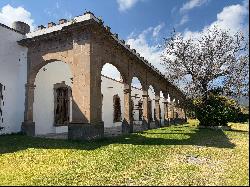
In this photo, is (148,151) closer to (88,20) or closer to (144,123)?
(88,20)

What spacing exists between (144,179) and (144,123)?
1252 centimetres

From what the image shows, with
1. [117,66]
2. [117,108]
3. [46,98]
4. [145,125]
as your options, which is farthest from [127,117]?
[117,108]

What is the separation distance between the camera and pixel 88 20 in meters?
10.8

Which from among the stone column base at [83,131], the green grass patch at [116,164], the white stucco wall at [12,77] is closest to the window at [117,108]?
the white stucco wall at [12,77]

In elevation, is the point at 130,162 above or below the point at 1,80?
below

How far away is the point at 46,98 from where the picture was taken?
14.3 metres

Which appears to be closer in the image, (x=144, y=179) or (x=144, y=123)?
(x=144, y=179)

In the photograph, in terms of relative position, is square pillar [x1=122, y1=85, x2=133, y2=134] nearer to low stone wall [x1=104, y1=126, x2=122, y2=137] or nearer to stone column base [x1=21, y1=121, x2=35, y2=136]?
low stone wall [x1=104, y1=126, x2=122, y2=137]

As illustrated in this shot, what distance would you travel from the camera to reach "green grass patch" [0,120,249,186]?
17.3ft

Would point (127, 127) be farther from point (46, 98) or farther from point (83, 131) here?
point (46, 98)

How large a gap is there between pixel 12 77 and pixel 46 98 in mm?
2126

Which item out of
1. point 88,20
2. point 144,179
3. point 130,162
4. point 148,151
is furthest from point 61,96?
point 144,179

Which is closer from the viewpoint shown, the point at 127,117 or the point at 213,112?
the point at 127,117

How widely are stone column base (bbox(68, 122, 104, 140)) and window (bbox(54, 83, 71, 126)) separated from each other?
451cm
